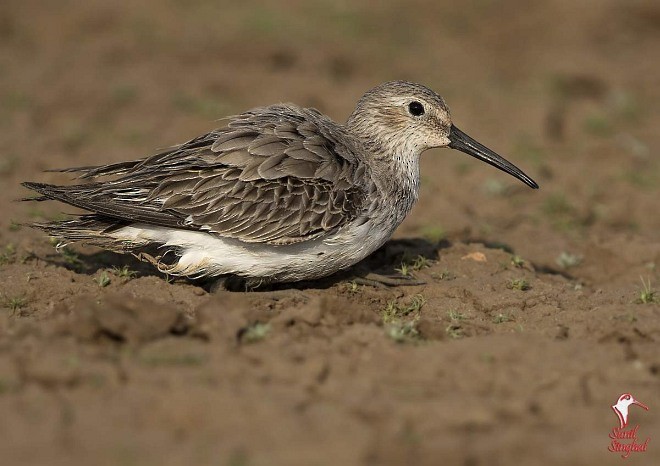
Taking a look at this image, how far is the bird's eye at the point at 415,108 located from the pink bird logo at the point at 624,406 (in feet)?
11.2

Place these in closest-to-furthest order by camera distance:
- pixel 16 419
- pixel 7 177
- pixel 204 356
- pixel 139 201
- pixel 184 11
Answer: pixel 16 419, pixel 204 356, pixel 139 201, pixel 7 177, pixel 184 11

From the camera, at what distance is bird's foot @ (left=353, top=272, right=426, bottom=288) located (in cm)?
780

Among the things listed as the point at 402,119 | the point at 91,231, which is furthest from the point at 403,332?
the point at 91,231

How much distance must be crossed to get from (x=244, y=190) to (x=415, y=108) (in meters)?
1.86

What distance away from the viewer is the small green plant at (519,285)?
306 inches

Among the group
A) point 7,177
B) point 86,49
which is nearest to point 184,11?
point 86,49

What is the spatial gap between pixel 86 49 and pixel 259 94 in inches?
129

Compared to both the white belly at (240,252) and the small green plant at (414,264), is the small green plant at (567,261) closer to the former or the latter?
the small green plant at (414,264)

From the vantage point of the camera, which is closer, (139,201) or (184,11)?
(139,201)

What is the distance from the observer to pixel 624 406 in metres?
5.54

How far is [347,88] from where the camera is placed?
1392cm

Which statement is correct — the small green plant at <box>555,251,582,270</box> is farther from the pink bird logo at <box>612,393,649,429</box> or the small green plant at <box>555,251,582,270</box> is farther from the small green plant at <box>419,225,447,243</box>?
the pink bird logo at <box>612,393,649,429</box>

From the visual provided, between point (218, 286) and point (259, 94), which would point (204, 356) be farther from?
point (259, 94)
